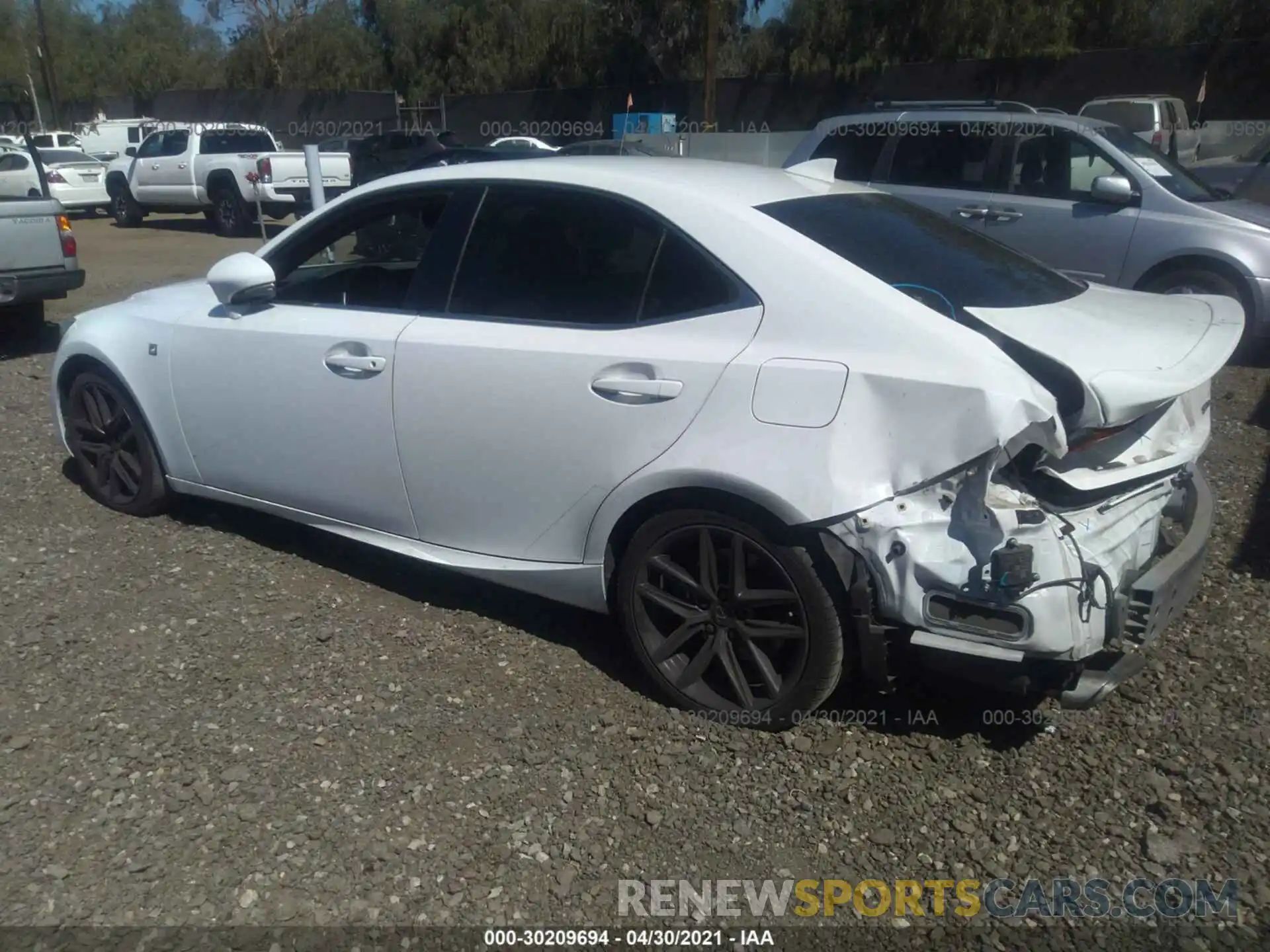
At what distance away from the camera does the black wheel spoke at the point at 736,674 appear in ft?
10.6

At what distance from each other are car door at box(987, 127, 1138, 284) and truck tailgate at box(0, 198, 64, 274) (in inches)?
283

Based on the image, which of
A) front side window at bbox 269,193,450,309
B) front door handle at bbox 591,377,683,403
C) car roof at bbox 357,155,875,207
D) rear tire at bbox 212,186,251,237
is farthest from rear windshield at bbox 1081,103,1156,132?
front door handle at bbox 591,377,683,403

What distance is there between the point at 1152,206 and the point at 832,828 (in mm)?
6380

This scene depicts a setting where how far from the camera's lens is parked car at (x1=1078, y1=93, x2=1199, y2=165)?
17.2m

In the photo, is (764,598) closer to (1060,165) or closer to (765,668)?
(765,668)

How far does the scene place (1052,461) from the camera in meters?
2.89

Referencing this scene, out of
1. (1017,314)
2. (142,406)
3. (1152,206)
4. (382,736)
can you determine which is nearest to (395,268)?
(142,406)

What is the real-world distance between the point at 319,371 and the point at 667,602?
5.08 feet

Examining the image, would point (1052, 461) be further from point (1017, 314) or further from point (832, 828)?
point (832, 828)

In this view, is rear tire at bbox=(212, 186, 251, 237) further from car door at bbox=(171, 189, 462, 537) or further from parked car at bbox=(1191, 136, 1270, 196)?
car door at bbox=(171, 189, 462, 537)

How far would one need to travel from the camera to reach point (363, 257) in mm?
4316

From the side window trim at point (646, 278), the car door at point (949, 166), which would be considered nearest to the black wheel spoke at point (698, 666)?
the side window trim at point (646, 278)

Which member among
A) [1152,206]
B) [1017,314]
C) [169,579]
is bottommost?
[169,579]

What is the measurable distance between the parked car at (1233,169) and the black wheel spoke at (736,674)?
804cm
